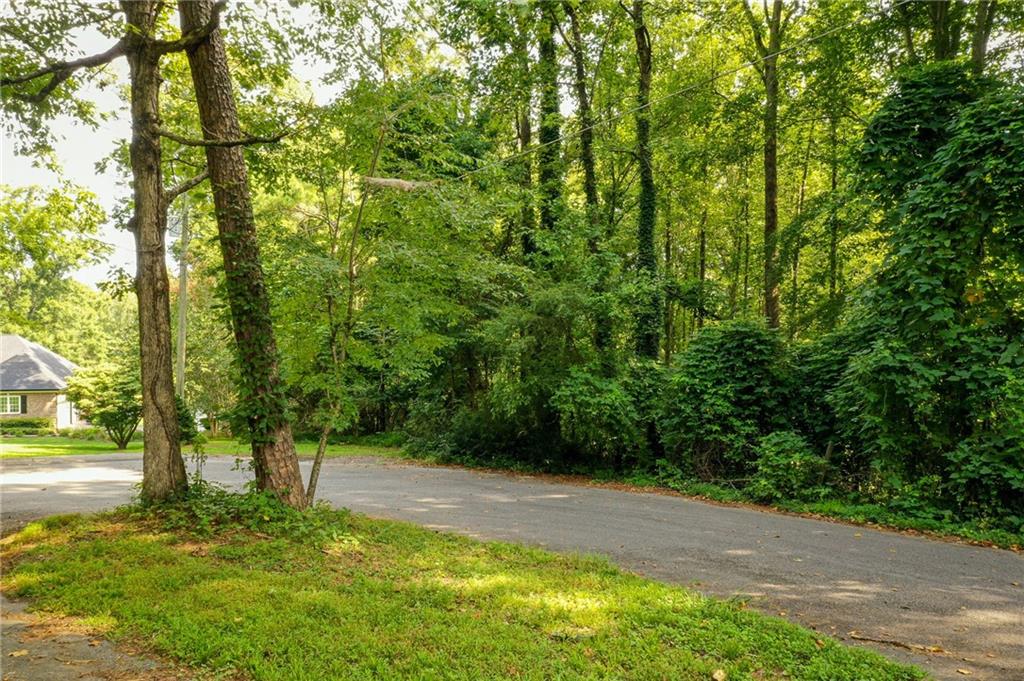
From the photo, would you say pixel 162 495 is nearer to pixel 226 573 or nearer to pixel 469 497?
pixel 226 573

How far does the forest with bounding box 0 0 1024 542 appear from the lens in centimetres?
624

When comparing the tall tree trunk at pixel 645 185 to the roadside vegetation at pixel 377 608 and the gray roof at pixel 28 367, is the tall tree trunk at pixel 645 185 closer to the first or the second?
the roadside vegetation at pixel 377 608

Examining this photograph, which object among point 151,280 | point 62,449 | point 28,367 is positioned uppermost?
point 151,280

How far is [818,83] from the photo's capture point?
12.7 metres

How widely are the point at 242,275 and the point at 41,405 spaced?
103 ft

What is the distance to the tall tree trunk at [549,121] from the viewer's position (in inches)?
564

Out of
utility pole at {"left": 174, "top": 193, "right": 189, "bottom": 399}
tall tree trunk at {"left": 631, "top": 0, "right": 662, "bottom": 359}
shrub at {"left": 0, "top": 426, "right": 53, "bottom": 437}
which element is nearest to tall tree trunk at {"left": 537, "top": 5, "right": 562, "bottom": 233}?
tall tree trunk at {"left": 631, "top": 0, "right": 662, "bottom": 359}

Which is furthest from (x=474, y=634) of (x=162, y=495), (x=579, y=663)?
(x=162, y=495)

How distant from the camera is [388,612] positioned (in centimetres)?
381

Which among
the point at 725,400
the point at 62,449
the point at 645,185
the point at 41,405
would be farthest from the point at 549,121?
the point at 41,405

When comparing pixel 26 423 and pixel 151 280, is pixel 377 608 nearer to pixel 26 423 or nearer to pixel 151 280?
pixel 151 280

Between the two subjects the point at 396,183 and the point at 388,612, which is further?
the point at 396,183

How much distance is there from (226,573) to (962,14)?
14326mm

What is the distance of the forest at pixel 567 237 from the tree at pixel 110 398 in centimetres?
704
